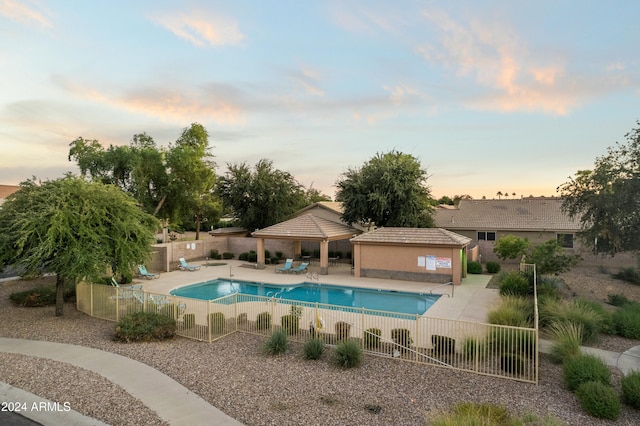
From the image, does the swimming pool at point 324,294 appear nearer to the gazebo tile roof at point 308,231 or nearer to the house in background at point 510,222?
the gazebo tile roof at point 308,231

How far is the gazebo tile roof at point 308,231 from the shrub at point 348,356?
17.0 meters

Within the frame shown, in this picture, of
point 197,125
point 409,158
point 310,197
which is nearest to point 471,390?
point 409,158

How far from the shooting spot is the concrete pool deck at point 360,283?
17.0 metres

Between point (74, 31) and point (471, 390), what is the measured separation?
63.7ft

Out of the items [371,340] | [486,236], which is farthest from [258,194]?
[371,340]

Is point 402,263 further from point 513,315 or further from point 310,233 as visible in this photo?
point 513,315

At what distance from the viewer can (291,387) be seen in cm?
838

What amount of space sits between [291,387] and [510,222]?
31.9 m

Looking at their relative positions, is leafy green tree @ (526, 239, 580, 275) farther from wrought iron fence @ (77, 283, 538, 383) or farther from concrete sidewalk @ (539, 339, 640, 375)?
wrought iron fence @ (77, 283, 538, 383)

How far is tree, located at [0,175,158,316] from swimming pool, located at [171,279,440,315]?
7.50 meters

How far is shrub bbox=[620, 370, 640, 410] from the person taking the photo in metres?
7.54

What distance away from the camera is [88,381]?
28.3ft

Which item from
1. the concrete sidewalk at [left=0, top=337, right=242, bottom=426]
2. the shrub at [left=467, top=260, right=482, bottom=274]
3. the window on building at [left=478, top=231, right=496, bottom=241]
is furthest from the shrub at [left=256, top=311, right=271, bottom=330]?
the window on building at [left=478, top=231, right=496, bottom=241]

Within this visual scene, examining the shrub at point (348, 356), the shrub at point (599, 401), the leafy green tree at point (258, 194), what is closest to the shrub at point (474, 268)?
the shrub at point (348, 356)
